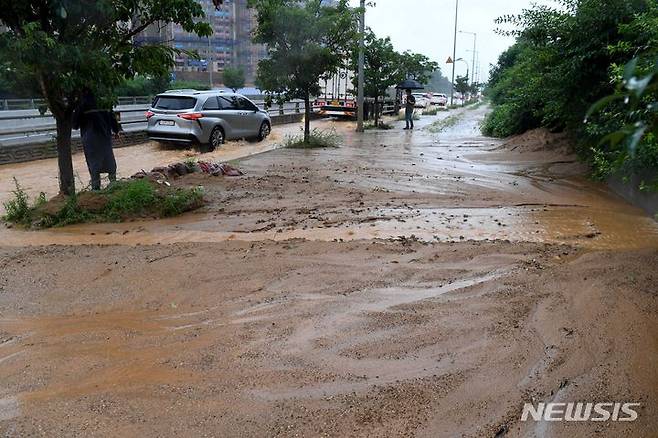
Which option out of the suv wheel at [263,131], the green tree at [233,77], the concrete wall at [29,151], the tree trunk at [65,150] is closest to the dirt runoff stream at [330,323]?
the tree trunk at [65,150]

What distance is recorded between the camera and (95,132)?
8.49 m

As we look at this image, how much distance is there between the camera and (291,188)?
9805mm

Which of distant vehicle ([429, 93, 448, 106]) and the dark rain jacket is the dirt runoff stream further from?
distant vehicle ([429, 93, 448, 106])

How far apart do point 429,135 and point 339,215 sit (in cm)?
1479

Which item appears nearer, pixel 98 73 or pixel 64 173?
pixel 98 73

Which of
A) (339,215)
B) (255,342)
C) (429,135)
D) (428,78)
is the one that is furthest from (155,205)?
(428,78)

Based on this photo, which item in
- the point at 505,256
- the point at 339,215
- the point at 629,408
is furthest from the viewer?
the point at 339,215

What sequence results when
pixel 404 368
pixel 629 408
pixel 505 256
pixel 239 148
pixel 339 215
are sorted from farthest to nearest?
pixel 239 148, pixel 339 215, pixel 505 256, pixel 404 368, pixel 629 408

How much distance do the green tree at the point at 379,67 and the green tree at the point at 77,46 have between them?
1754cm

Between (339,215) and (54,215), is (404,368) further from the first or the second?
(54,215)

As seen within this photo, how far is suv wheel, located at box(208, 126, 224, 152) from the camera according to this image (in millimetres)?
15806

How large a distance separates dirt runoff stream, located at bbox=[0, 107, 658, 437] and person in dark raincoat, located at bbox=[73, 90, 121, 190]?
66.8 inches

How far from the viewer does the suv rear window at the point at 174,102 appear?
1529 cm

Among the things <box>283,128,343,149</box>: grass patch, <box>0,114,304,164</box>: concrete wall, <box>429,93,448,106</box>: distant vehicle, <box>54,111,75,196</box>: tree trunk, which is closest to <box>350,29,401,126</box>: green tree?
<box>283,128,343,149</box>: grass patch
